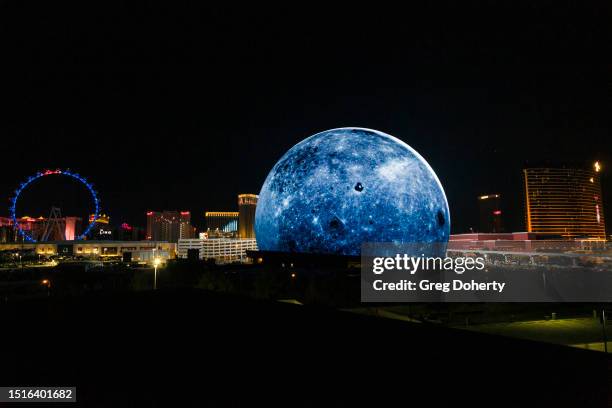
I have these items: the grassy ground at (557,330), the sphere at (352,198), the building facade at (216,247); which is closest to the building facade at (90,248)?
the building facade at (216,247)

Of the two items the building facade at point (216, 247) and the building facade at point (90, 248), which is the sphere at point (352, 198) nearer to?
the building facade at point (90, 248)

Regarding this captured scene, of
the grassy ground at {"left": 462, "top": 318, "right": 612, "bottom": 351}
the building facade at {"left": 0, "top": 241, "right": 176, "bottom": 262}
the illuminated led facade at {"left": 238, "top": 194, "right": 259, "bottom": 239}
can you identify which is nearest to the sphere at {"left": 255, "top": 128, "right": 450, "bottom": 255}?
the grassy ground at {"left": 462, "top": 318, "right": 612, "bottom": 351}

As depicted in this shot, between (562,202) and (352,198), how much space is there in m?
162

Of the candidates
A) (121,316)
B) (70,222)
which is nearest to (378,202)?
(121,316)

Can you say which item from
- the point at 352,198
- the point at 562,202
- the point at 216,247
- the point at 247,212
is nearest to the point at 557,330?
the point at 352,198

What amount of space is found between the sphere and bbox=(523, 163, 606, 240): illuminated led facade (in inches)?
5895

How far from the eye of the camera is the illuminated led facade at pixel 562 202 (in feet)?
479

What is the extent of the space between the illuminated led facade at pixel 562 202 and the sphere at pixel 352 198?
14973cm

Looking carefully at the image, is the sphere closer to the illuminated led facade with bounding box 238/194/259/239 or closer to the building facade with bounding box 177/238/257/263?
the building facade with bounding box 177/238/257/263

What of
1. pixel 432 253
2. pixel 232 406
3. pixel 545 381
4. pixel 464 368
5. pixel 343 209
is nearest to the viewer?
pixel 232 406

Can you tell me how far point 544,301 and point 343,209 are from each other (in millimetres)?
14409

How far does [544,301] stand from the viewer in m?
22.4

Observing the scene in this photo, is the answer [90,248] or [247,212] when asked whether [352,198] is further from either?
[247,212]

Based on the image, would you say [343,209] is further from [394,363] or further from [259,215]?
[394,363]
